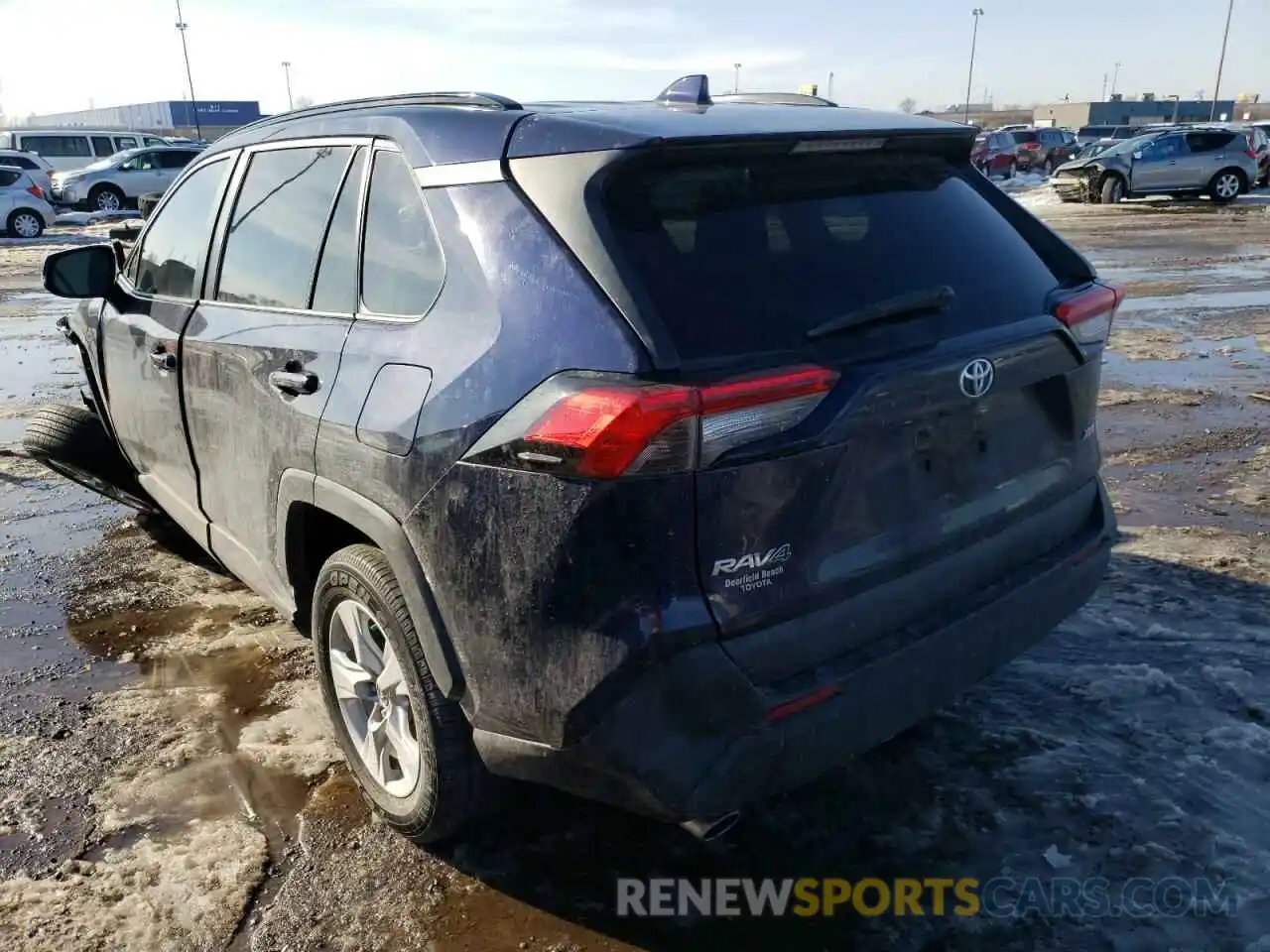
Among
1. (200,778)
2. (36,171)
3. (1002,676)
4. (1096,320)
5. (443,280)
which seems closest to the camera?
(443,280)

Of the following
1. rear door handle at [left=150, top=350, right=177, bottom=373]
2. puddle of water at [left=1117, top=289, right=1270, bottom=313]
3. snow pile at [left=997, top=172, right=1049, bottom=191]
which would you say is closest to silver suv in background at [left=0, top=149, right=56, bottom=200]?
puddle of water at [left=1117, top=289, right=1270, bottom=313]

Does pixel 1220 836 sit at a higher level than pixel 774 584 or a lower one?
lower

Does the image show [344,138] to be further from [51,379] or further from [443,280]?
[51,379]

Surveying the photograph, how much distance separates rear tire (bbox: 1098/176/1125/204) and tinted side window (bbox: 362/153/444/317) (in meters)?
26.6

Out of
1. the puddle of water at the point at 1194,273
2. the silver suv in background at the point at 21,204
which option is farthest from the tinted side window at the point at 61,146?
→ the puddle of water at the point at 1194,273

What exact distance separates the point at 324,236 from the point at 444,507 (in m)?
1.15

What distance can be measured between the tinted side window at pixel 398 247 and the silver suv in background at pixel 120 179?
27711 mm

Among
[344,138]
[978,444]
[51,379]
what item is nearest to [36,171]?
[51,379]

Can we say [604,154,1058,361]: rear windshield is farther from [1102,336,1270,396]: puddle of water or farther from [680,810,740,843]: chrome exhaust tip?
[1102,336,1270,396]: puddle of water

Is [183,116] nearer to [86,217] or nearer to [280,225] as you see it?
[86,217]

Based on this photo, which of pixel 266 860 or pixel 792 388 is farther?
pixel 266 860

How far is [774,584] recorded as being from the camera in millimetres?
2154

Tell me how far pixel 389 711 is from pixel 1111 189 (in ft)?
89.3

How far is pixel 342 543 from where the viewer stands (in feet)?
10.1
